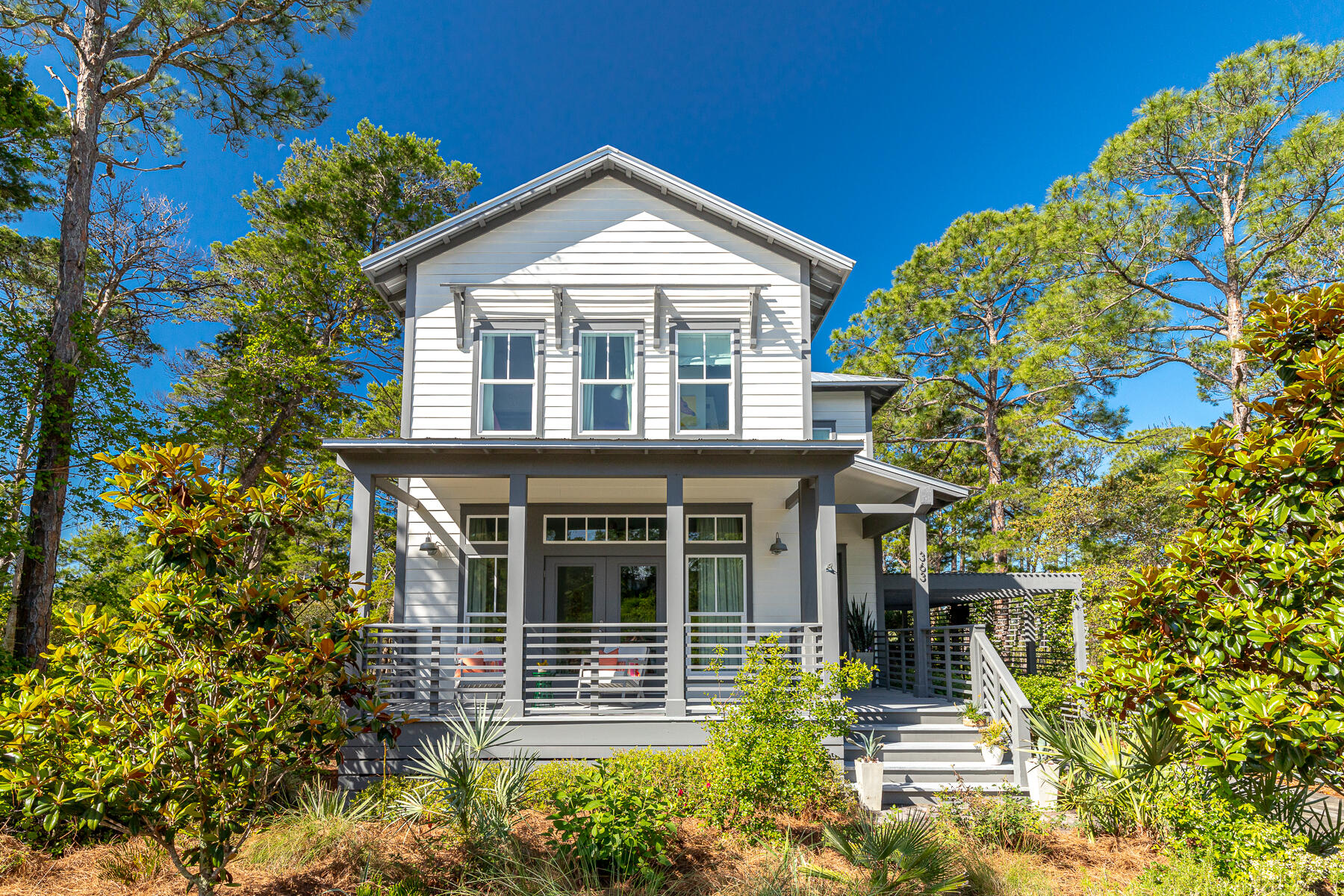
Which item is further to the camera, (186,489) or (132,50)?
(132,50)

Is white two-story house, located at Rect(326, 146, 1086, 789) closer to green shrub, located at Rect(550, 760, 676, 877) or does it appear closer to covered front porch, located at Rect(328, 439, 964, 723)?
covered front porch, located at Rect(328, 439, 964, 723)

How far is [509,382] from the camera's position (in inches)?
459

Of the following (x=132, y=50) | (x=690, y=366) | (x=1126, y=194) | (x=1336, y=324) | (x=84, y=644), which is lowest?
(x=84, y=644)

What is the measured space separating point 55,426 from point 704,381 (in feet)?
34.2

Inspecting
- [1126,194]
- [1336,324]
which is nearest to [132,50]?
[1336,324]

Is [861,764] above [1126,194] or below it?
below

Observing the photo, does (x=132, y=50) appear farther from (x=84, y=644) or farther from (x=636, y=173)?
(x=84, y=644)

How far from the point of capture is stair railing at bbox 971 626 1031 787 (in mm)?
8766

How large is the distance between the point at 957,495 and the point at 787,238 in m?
5.12

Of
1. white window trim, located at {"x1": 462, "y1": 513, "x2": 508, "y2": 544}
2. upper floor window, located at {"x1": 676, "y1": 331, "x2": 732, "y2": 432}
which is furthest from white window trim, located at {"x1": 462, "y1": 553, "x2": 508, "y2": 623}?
upper floor window, located at {"x1": 676, "y1": 331, "x2": 732, "y2": 432}

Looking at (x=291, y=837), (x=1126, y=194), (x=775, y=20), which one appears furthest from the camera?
(x=775, y=20)

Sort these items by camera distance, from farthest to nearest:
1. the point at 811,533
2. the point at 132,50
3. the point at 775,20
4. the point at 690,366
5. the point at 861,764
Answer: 1. the point at 775,20
2. the point at 132,50
3. the point at 690,366
4. the point at 811,533
5. the point at 861,764

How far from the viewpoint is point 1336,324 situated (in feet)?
18.5

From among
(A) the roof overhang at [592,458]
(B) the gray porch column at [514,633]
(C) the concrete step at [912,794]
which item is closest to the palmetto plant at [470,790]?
(B) the gray porch column at [514,633]
